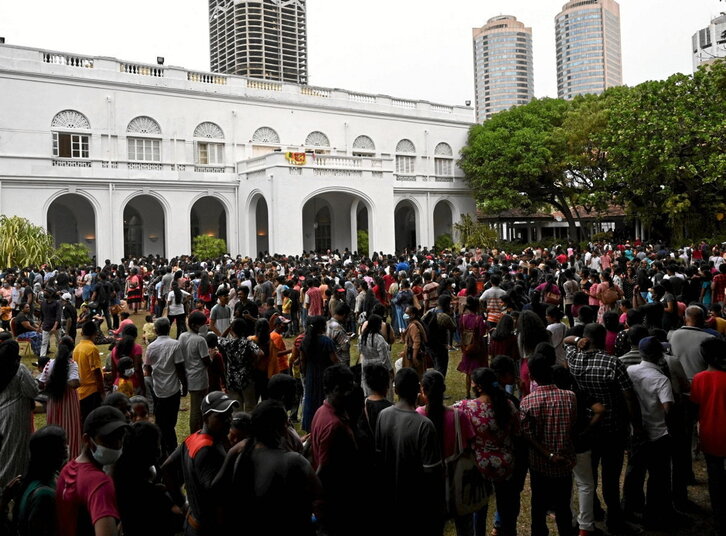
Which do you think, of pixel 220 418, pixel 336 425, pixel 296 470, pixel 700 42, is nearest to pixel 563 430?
pixel 336 425

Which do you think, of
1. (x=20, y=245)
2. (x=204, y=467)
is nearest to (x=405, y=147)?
(x=20, y=245)

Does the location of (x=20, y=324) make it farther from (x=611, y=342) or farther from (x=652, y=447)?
(x=652, y=447)

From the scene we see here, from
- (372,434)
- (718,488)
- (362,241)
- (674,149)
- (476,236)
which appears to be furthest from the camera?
(362,241)

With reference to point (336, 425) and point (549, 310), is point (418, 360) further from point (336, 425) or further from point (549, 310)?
point (336, 425)

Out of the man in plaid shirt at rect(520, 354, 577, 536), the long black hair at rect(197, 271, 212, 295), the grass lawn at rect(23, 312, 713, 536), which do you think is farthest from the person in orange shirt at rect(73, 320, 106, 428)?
the long black hair at rect(197, 271, 212, 295)

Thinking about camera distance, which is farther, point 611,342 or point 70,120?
point 70,120

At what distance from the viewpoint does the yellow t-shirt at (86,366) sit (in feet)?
19.4

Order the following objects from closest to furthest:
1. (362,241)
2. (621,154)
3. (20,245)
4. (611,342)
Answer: (611,342) < (20,245) < (621,154) < (362,241)

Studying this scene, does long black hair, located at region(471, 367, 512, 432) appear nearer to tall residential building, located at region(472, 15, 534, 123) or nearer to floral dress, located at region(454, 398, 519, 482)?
floral dress, located at region(454, 398, 519, 482)

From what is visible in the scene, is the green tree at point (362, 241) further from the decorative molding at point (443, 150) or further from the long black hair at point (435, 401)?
the long black hair at point (435, 401)

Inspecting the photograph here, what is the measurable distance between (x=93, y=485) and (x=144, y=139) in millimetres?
28295

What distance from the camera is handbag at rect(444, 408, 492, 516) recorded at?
4074 millimetres

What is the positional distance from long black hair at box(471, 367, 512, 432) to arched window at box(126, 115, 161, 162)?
2751cm

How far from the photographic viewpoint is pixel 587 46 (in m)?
148
